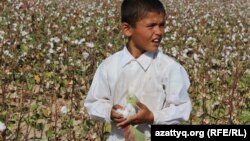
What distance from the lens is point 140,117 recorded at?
271cm

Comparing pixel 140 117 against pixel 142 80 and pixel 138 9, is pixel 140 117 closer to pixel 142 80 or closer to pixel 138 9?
pixel 142 80

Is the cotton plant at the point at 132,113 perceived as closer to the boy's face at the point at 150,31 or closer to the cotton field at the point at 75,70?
the boy's face at the point at 150,31

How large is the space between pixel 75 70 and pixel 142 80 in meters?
4.79

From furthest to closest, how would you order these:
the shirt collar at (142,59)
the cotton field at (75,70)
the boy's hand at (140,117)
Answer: the cotton field at (75,70)
the shirt collar at (142,59)
the boy's hand at (140,117)

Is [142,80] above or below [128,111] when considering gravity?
above

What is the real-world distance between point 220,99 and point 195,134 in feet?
12.5

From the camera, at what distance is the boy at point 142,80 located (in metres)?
2.79

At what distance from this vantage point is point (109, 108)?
9.28ft

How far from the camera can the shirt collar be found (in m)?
2.84

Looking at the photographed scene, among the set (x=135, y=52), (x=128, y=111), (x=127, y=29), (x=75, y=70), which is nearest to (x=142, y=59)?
(x=135, y=52)

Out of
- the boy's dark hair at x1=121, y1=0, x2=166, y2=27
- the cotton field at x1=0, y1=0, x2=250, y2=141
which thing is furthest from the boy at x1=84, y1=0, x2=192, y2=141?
the cotton field at x1=0, y1=0, x2=250, y2=141

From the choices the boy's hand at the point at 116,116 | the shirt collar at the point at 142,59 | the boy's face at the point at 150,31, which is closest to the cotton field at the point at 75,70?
the boy's hand at the point at 116,116

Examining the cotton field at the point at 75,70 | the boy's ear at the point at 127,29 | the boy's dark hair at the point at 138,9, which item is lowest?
the cotton field at the point at 75,70

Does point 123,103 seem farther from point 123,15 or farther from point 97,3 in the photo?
point 97,3
